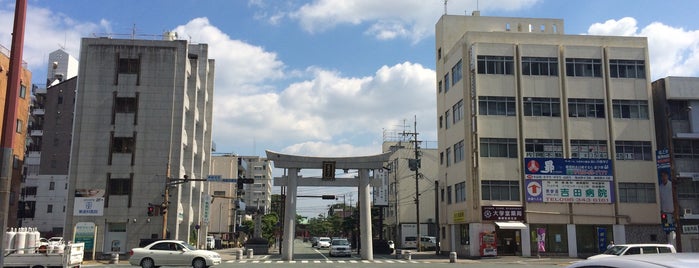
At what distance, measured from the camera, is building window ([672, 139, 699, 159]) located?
45938 mm

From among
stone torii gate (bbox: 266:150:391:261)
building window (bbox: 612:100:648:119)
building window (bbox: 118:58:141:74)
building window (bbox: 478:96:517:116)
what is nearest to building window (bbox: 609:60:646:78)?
building window (bbox: 612:100:648:119)

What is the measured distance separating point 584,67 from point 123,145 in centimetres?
A: 3995

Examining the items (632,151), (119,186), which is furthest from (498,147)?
(119,186)

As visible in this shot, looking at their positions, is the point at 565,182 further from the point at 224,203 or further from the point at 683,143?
the point at 224,203

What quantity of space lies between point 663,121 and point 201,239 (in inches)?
1879

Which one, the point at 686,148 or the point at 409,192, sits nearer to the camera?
the point at 686,148

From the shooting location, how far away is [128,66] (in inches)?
2018

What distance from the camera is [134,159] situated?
Result: 49.8 metres

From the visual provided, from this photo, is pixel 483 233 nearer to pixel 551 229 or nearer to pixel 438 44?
pixel 551 229

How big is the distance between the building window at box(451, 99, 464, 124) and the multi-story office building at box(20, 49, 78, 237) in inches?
1951

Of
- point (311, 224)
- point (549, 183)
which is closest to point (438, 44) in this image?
point (549, 183)

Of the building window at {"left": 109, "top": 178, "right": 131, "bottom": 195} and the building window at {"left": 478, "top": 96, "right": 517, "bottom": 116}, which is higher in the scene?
the building window at {"left": 478, "top": 96, "right": 517, "bottom": 116}

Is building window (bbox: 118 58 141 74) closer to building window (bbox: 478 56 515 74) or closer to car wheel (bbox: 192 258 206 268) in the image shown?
car wheel (bbox: 192 258 206 268)

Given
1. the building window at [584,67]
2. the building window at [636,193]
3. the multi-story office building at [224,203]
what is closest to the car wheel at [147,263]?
the building window at [584,67]
